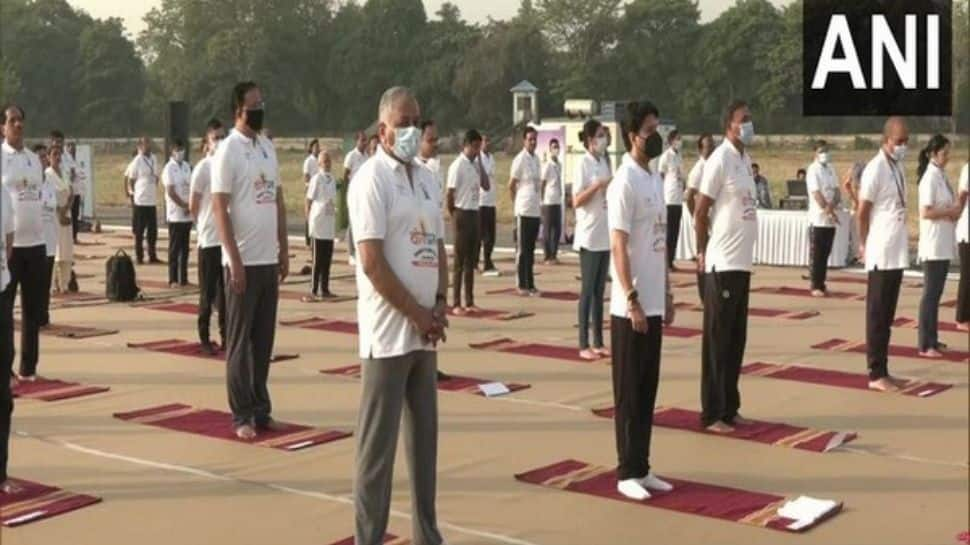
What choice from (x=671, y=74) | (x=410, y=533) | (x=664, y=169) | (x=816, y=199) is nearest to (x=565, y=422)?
(x=410, y=533)

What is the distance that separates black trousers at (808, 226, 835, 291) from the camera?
1337 centimetres

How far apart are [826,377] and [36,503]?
537 cm

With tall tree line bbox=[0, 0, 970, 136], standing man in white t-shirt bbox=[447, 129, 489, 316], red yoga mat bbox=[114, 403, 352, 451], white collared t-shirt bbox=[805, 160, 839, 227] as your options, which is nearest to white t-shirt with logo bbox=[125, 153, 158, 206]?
standing man in white t-shirt bbox=[447, 129, 489, 316]

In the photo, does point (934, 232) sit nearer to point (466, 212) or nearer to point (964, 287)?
point (964, 287)

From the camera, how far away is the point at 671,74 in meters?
55.4

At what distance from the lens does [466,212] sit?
38.2ft

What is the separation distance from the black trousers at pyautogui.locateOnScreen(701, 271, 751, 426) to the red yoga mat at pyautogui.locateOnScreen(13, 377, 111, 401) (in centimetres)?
392

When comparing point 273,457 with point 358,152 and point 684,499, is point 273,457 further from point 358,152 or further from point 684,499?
point 358,152

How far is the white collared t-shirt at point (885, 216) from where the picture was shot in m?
7.99

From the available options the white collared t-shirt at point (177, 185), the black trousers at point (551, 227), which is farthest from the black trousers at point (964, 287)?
the white collared t-shirt at point (177, 185)

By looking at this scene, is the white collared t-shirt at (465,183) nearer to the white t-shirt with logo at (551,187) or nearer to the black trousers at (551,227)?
the white t-shirt with logo at (551,187)

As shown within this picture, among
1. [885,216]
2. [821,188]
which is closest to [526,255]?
[821,188]

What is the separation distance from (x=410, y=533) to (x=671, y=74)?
52068mm

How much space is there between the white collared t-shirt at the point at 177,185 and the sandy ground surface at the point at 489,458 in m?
4.22
